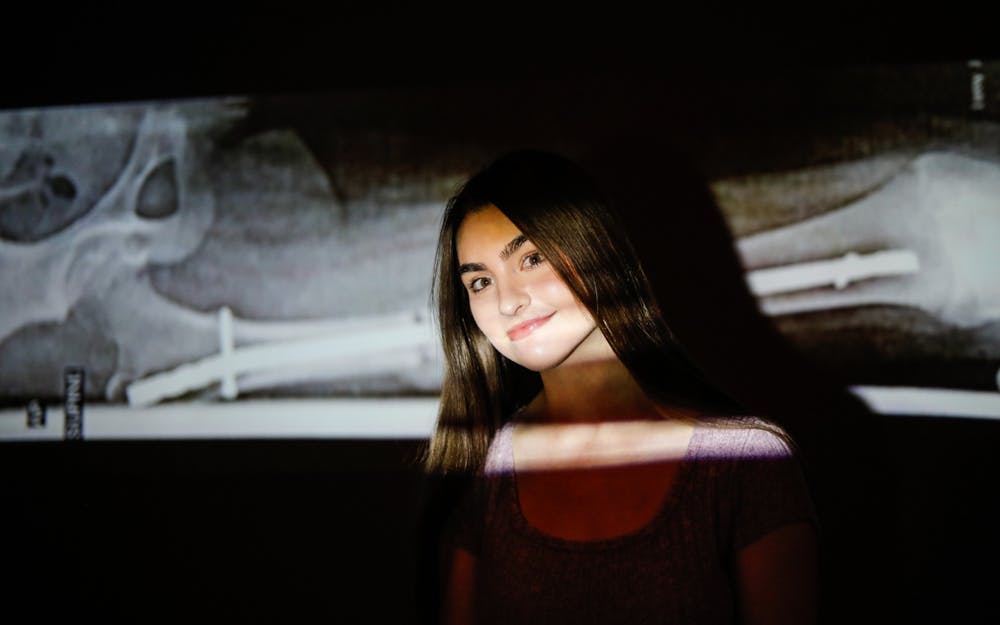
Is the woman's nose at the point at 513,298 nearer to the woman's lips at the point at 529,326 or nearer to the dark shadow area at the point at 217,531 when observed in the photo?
the woman's lips at the point at 529,326

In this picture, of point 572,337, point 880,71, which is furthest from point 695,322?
point 880,71

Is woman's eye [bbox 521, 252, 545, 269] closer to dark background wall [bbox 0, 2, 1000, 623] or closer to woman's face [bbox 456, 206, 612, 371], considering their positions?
woman's face [bbox 456, 206, 612, 371]

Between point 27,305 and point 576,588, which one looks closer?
point 576,588

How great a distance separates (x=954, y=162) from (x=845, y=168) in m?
0.25

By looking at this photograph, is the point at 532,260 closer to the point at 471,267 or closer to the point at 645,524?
the point at 471,267

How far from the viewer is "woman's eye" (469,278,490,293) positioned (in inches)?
42.5

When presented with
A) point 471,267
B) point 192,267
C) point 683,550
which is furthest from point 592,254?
point 192,267

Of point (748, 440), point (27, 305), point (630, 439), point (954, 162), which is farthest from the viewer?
point (27, 305)

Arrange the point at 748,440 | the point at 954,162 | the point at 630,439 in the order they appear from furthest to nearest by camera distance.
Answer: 1. the point at 954,162
2. the point at 630,439
3. the point at 748,440

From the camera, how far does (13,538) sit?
1.73 m

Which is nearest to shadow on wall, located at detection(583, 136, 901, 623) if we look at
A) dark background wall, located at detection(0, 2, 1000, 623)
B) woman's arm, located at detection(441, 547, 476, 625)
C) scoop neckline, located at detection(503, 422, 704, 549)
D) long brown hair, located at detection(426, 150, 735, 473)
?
dark background wall, located at detection(0, 2, 1000, 623)

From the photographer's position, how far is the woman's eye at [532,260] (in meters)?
1.04

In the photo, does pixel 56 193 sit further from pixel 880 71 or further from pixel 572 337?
pixel 880 71

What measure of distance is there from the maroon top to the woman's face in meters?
0.27
